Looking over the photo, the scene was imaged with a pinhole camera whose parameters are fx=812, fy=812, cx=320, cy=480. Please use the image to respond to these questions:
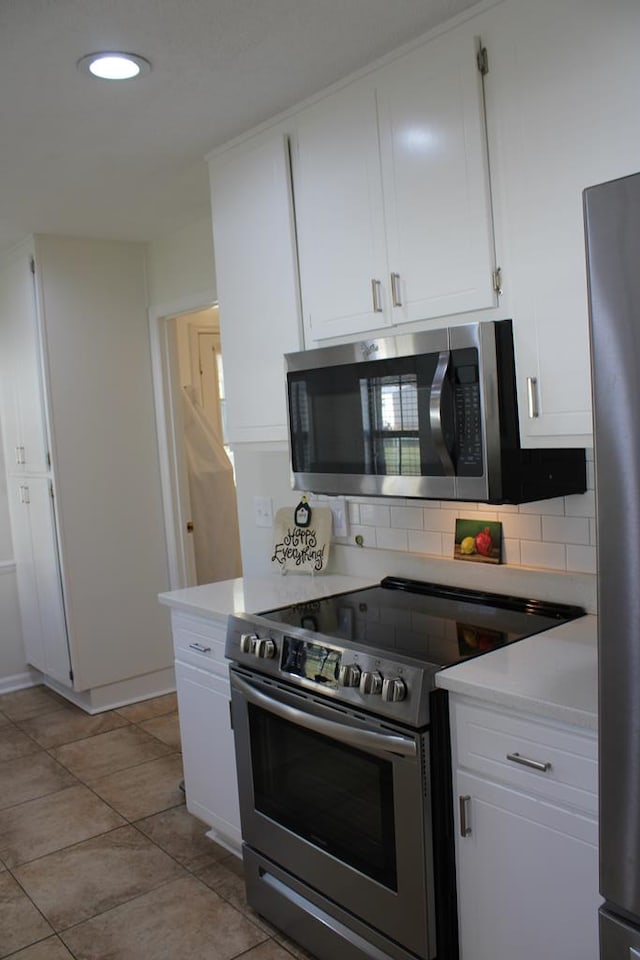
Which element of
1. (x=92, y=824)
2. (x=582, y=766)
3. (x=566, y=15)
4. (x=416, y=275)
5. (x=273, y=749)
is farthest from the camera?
(x=92, y=824)

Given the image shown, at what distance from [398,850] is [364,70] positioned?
208 centimetres

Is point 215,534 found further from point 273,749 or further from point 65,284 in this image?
point 273,749

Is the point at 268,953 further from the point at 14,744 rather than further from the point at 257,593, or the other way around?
the point at 14,744

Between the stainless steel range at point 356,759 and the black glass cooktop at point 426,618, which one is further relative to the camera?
the black glass cooktop at point 426,618

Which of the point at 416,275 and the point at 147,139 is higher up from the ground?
the point at 147,139

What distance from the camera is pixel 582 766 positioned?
5.31 ft

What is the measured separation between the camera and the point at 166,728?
4.07 meters

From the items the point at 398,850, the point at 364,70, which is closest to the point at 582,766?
the point at 398,850

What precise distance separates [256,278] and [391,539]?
3.33ft

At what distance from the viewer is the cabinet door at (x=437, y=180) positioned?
6.67 feet

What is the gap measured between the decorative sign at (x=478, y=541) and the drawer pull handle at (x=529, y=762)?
2.59 feet

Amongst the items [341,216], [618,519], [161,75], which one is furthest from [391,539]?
[618,519]

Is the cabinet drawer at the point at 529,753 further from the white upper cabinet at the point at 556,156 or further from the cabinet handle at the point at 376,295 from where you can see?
the cabinet handle at the point at 376,295

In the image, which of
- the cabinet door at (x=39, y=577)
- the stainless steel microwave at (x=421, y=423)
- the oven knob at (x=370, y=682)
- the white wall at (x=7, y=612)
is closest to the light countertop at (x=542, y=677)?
the oven knob at (x=370, y=682)
